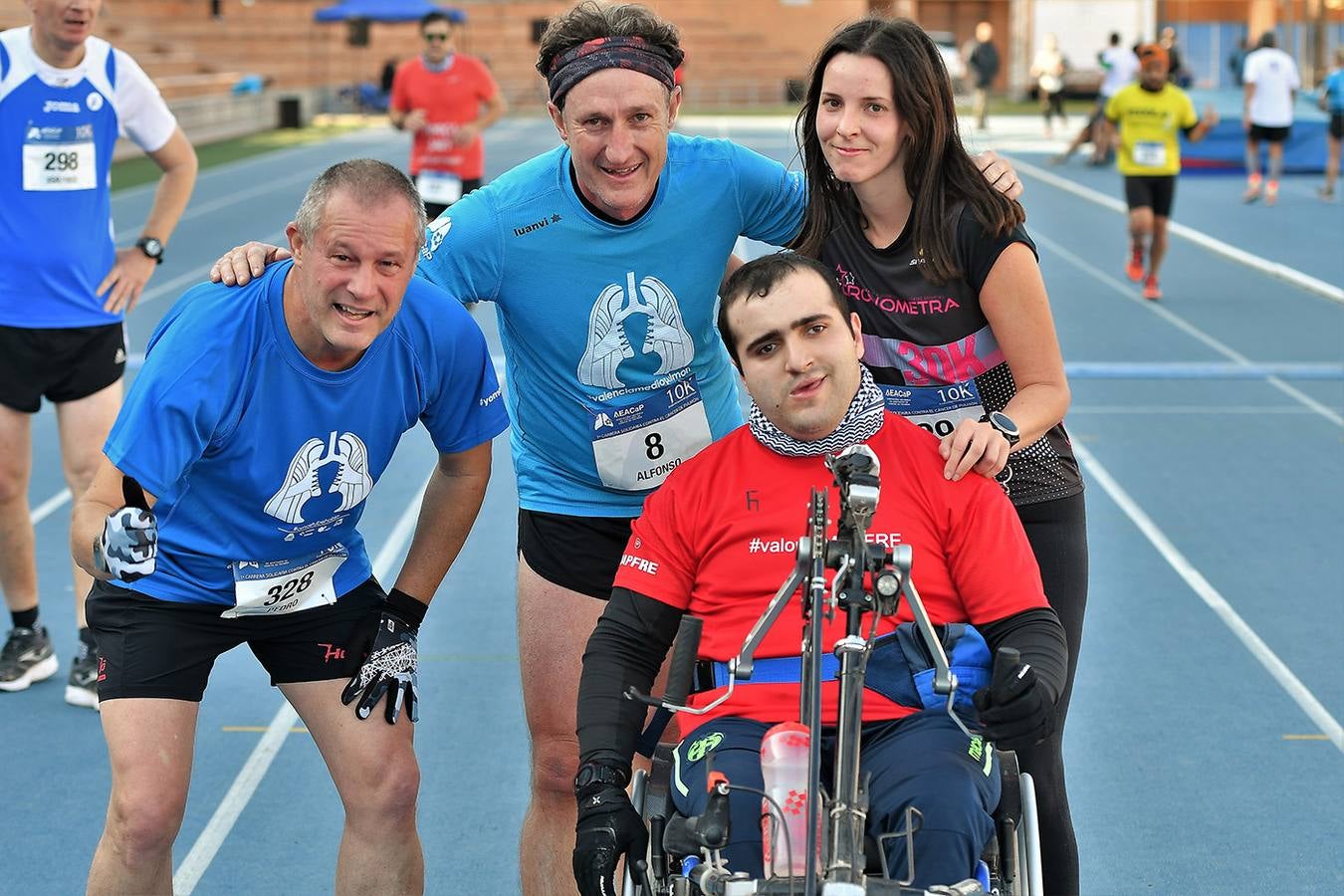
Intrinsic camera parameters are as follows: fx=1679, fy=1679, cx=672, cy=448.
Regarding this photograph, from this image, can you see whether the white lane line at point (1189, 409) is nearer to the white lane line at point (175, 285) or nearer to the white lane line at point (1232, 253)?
the white lane line at point (1232, 253)

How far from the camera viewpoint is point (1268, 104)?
19.7 meters

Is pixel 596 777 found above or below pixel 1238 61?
below

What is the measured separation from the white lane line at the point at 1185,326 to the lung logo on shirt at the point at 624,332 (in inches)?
261

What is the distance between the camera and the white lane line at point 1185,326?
9586mm

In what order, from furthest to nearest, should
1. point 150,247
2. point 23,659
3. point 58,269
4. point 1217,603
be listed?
1. point 1217,603
2. point 150,247
3. point 23,659
4. point 58,269

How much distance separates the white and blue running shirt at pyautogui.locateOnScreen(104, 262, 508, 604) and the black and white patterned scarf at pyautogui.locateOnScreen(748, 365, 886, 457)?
68 centimetres

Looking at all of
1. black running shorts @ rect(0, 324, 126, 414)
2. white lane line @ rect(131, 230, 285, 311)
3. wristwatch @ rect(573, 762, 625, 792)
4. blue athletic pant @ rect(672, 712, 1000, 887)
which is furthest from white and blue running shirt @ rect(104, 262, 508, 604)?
white lane line @ rect(131, 230, 285, 311)

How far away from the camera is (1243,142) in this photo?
23.6 meters

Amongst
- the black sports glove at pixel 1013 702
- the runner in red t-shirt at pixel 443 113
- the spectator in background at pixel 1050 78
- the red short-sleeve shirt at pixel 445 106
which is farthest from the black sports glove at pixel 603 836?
the spectator in background at pixel 1050 78

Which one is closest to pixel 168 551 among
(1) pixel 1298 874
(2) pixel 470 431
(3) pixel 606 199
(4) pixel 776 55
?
(2) pixel 470 431

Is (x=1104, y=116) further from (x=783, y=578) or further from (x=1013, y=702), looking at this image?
(x=1013, y=702)

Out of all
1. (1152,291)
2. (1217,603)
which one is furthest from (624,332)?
(1152,291)

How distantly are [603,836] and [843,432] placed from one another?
0.79 meters

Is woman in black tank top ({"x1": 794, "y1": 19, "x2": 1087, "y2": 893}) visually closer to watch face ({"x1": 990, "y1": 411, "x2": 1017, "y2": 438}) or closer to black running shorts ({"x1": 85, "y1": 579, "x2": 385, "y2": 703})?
watch face ({"x1": 990, "y1": 411, "x2": 1017, "y2": 438})
